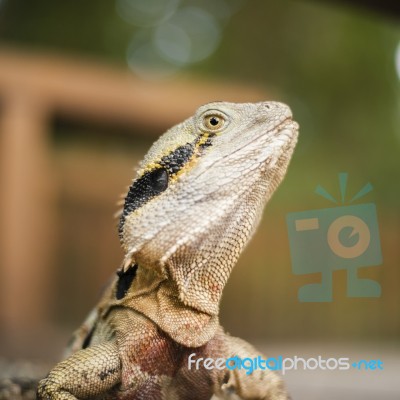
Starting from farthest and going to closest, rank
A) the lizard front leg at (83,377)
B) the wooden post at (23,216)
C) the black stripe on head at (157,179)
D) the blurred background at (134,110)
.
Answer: the wooden post at (23,216) < the blurred background at (134,110) < the black stripe on head at (157,179) < the lizard front leg at (83,377)

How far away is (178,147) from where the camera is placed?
4.92ft

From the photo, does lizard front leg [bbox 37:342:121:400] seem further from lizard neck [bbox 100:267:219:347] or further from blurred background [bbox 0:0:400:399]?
blurred background [bbox 0:0:400:399]

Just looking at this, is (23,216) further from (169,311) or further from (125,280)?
(169,311)

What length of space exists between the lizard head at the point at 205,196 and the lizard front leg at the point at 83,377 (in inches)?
9.4

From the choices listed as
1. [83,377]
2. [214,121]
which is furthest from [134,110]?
[83,377]

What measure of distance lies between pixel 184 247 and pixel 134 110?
3094mm

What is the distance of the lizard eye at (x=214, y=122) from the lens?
1.52m

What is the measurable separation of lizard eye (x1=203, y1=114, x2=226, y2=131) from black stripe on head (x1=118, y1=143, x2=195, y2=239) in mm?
68

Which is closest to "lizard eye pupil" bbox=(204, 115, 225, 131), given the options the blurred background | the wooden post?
the blurred background

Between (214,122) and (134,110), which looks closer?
(214,122)

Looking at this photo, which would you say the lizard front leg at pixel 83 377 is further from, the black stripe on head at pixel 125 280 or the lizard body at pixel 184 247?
the black stripe on head at pixel 125 280

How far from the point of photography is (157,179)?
1.49 m

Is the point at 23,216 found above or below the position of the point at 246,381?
above

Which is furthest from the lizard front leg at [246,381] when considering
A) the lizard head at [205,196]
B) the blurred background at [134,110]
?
the blurred background at [134,110]
